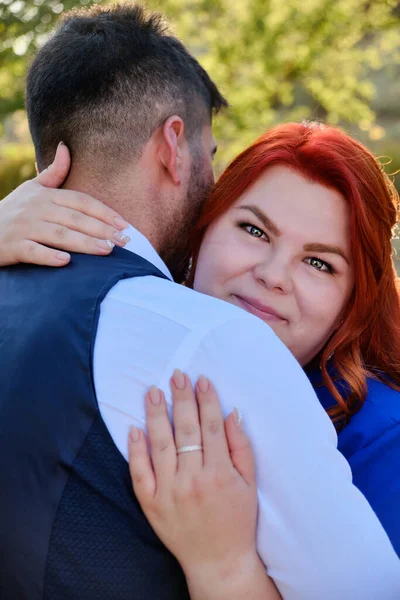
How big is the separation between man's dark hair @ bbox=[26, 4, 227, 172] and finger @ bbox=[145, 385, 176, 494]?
887mm

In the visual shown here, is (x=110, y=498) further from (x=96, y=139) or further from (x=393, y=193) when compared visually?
(x=393, y=193)

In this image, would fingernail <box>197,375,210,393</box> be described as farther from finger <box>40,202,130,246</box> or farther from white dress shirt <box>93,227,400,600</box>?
finger <box>40,202,130,246</box>

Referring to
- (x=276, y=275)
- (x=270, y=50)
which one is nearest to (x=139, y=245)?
(x=276, y=275)

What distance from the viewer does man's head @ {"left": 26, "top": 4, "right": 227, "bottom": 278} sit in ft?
7.32

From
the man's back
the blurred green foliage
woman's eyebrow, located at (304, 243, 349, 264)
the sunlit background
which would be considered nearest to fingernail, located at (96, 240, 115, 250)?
the man's back

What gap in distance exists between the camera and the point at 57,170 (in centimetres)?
221

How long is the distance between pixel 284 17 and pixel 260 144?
22.4ft

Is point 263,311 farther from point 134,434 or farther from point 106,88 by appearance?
point 134,434

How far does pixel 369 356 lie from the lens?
9.02 feet

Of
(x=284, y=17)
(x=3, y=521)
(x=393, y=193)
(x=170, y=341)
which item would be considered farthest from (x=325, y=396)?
(x=284, y=17)

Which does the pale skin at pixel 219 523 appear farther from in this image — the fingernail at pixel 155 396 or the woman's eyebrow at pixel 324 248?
the woman's eyebrow at pixel 324 248

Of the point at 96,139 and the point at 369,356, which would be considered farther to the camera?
the point at 369,356

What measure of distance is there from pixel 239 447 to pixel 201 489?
0.12 meters

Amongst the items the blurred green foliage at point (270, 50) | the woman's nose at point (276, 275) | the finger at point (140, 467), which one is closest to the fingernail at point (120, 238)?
the finger at point (140, 467)
